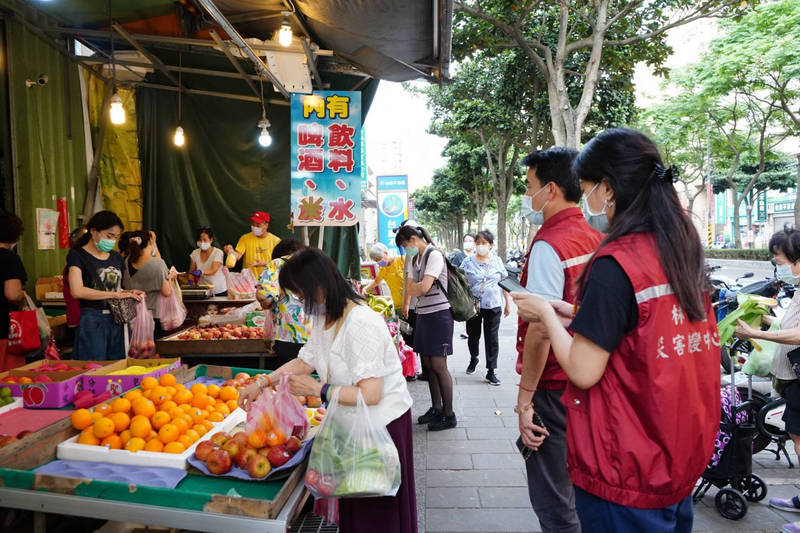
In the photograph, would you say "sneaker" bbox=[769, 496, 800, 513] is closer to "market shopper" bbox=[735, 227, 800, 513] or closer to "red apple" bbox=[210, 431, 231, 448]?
"market shopper" bbox=[735, 227, 800, 513]

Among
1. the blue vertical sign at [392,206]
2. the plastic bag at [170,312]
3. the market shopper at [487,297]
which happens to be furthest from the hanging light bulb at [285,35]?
the blue vertical sign at [392,206]

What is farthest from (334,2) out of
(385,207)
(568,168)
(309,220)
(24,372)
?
(385,207)

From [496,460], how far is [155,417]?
317cm

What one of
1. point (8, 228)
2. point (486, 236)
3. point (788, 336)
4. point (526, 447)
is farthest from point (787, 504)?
point (8, 228)

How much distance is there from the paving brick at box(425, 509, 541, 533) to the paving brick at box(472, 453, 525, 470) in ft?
2.83

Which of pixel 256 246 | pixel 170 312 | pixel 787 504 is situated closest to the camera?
pixel 787 504

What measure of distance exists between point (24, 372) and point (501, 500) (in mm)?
3602

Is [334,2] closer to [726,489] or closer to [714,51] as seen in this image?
[726,489]

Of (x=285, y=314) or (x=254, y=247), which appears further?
(x=254, y=247)

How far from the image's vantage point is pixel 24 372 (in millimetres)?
3924

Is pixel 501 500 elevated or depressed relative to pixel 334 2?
depressed

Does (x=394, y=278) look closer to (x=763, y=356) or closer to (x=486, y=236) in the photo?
(x=486, y=236)

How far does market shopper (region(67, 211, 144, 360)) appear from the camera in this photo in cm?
476

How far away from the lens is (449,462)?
16.6ft
